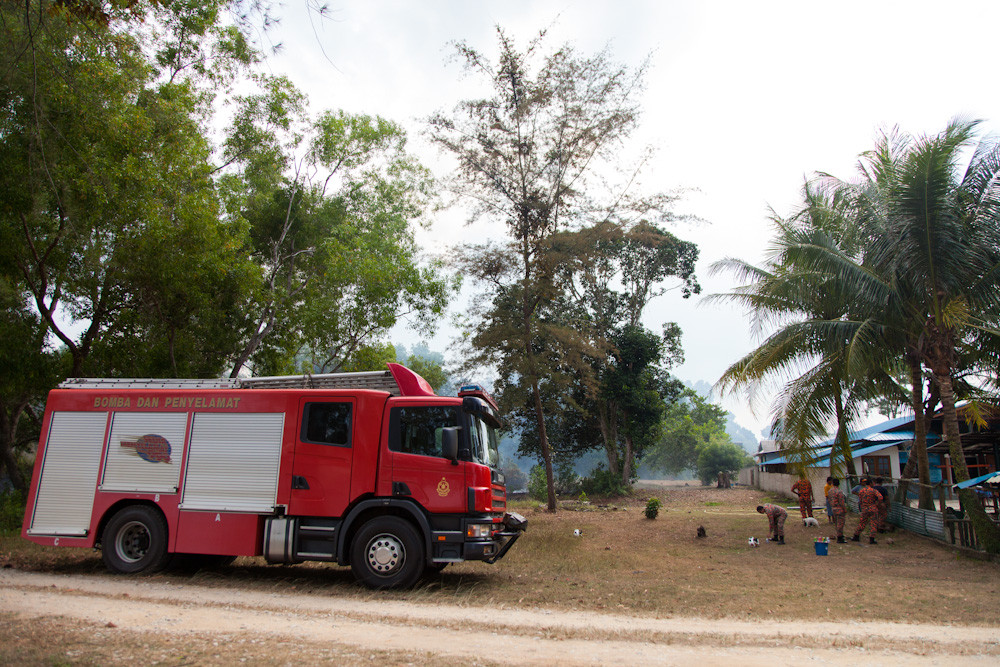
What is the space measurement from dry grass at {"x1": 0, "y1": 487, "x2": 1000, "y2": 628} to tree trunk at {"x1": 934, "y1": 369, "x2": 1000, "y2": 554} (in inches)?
25.0

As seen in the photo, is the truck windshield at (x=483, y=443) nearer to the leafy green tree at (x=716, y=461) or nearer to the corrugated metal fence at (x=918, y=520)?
the corrugated metal fence at (x=918, y=520)

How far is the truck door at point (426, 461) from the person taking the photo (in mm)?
8875

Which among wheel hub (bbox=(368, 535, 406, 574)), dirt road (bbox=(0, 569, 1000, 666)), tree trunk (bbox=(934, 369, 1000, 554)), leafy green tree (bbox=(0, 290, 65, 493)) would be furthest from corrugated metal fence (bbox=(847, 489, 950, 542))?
leafy green tree (bbox=(0, 290, 65, 493))

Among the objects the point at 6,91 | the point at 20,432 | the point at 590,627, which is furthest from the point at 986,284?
the point at 20,432

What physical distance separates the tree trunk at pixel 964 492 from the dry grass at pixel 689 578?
2.08 feet

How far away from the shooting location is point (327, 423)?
9.35 metres

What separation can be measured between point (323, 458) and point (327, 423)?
1.66ft

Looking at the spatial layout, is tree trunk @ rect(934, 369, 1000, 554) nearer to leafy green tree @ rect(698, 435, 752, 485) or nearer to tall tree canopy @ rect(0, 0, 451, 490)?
tall tree canopy @ rect(0, 0, 451, 490)

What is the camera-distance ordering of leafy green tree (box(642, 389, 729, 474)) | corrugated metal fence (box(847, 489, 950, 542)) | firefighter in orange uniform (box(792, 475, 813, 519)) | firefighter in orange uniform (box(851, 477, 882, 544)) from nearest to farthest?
corrugated metal fence (box(847, 489, 950, 542)) → firefighter in orange uniform (box(851, 477, 882, 544)) → firefighter in orange uniform (box(792, 475, 813, 519)) → leafy green tree (box(642, 389, 729, 474))

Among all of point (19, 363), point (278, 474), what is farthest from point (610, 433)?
point (278, 474)

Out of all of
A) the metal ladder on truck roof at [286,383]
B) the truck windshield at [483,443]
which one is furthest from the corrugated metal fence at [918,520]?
the metal ladder on truck roof at [286,383]

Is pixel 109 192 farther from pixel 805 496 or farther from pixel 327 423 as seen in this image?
pixel 805 496

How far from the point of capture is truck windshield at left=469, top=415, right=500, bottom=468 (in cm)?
923

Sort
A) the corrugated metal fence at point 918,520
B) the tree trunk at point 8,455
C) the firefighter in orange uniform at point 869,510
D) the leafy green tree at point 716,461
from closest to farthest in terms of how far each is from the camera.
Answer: the corrugated metal fence at point 918,520 → the firefighter in orange uniform at point 869,510 → the tree trunk at point 8,455 → the leafy green tree at point 716,461
